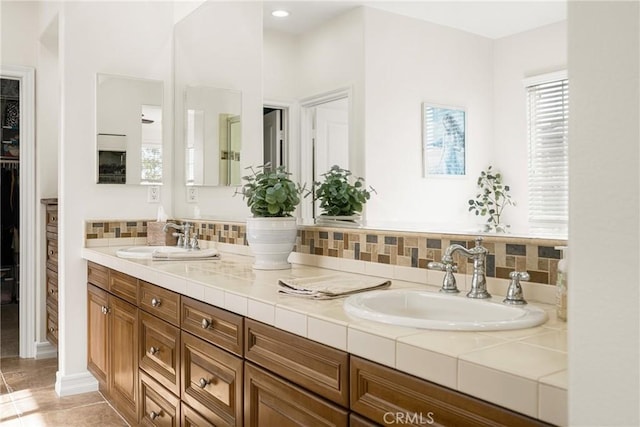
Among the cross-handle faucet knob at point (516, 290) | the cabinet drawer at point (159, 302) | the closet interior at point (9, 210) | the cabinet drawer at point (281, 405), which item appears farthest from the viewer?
the closet interior at point (9, 210)

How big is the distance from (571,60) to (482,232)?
85 cm

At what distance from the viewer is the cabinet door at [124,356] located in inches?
93.3

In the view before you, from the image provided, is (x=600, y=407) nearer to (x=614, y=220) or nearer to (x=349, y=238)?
(x=614, y=220)

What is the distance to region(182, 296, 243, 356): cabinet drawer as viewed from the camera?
155cm

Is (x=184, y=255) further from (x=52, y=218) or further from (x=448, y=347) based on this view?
(x=448, y=347)

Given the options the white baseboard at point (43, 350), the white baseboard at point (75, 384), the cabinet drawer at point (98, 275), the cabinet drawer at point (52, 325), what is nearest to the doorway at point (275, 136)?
the cabinet drawer at point (98, 275)

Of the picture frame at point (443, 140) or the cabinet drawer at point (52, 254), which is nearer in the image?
the picture frame at point (443, 140)

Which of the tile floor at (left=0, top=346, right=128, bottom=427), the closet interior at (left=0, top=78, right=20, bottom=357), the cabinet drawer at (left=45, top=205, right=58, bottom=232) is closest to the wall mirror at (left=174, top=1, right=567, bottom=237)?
the tile floor at (left=0, top=346, right=128, bottom=427)

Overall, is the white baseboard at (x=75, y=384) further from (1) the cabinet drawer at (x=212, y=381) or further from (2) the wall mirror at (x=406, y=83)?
(2) the wall mirror at (x=406, y=83)

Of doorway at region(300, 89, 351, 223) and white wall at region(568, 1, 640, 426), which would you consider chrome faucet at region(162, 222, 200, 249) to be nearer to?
doorway at region(300, 89, 351, 223)

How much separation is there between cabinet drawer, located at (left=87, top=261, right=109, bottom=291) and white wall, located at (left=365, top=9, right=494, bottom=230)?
153 centimetres

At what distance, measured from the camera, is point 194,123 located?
3248 millimetres

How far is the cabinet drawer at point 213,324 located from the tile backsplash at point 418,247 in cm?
57

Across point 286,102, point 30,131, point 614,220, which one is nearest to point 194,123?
point 286,102
